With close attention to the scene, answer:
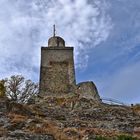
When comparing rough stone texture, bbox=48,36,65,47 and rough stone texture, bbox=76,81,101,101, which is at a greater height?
rough stone texture, bbox=48,36,65,47

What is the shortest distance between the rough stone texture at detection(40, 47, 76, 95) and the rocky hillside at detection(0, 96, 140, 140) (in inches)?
204

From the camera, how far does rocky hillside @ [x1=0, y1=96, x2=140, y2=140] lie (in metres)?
26.9

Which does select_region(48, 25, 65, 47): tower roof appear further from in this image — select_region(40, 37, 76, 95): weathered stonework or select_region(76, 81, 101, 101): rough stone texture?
select_region(76, 81, 101, 101): rough stone texture

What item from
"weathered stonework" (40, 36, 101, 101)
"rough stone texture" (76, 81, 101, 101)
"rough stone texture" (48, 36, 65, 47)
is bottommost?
"rough stone texture" (76, 81, 101, 101)

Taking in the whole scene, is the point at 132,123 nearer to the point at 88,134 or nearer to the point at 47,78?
the point at 88,134

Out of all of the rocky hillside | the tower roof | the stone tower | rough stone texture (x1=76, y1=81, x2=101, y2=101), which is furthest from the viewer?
the tower roof

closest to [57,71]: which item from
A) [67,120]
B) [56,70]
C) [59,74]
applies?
[56,70]

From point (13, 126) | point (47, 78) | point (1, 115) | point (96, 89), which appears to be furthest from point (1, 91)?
point (13, 126)

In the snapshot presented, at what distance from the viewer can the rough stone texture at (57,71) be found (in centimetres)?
4872

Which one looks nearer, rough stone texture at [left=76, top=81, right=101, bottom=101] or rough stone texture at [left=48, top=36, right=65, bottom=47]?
rough stone texture at [left=76, top=81, right=101, bottom=101]

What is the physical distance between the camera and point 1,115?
31.1 m

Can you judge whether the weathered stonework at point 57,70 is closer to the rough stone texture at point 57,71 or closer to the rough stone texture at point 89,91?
the rough stone texture at point 57,71

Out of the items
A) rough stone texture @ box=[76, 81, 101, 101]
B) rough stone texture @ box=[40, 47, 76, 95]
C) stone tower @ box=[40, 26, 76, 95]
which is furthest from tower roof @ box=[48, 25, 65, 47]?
rough stone texture @ box=[76, 81, 101, 101]

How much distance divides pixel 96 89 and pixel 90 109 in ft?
23.6
